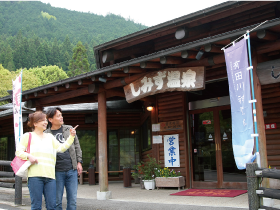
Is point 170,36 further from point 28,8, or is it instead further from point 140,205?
point 28,8

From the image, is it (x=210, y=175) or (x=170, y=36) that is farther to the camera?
(x=170, y=36)

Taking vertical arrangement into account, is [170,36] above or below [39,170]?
above

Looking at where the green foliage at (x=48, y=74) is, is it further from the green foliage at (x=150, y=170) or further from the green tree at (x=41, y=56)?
the green foliage at (x=150, y=170)

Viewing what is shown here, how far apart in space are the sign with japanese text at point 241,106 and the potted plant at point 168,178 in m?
4.29

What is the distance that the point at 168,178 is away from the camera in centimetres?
873

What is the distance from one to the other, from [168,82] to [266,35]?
2.27m

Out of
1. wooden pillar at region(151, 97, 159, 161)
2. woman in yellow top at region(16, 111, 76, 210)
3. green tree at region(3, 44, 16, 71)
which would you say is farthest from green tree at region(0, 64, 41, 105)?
woman in yellow top at region(16, 111, 76, 210)

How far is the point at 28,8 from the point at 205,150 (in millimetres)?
133285

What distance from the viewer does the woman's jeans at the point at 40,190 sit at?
3.67 m

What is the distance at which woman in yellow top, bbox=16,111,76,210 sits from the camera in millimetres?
3682

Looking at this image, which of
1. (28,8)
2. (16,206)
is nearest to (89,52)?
(28,8)

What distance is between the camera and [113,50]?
31.6 feet

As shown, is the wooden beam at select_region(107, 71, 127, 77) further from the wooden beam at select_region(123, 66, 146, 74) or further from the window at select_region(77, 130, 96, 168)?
the window at select_region(77, 130, 96, 168)

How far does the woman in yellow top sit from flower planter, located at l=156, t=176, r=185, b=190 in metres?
5.21
